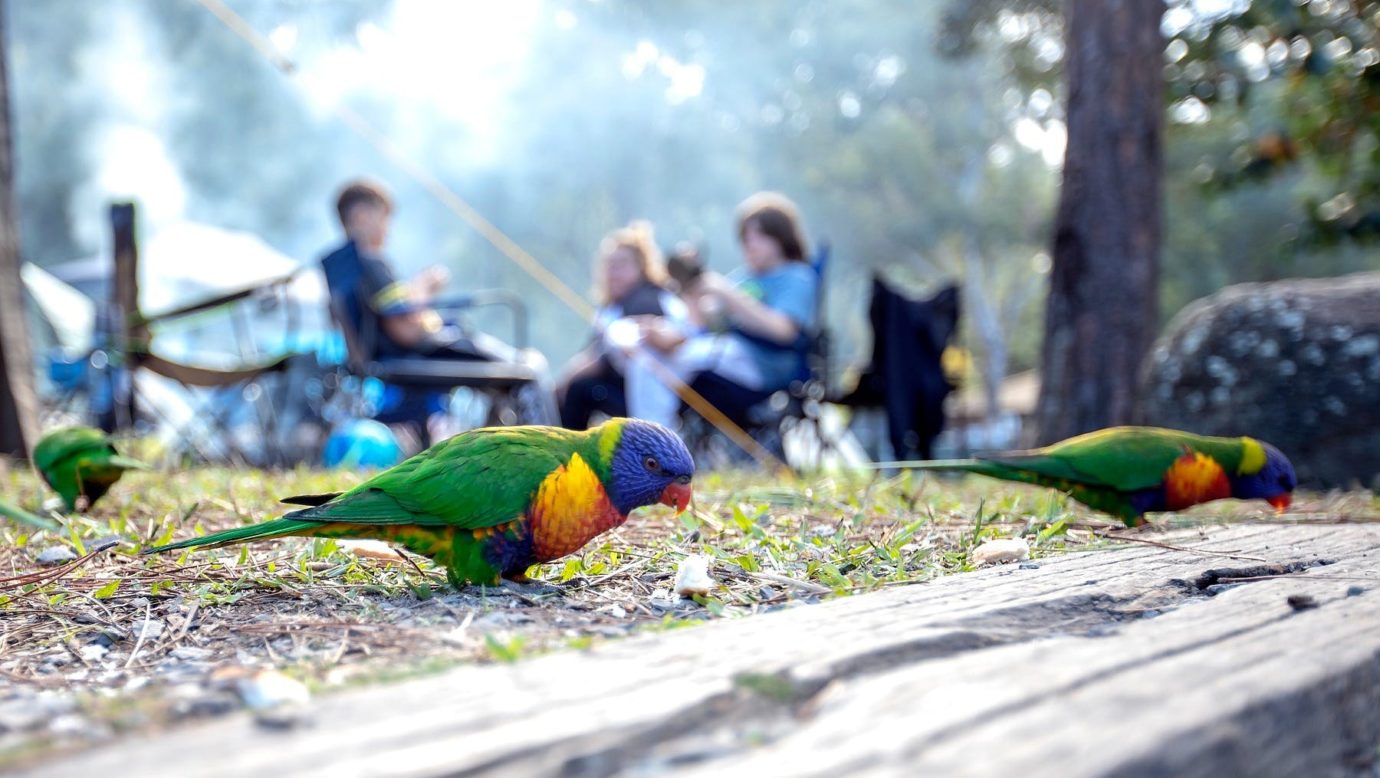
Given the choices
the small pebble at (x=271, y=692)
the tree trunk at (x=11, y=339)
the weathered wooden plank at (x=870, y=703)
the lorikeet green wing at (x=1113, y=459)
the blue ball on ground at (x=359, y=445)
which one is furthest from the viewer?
the blue ball on ground at (x=359, y=445)

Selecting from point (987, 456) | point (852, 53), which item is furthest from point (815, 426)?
point (852, 53)

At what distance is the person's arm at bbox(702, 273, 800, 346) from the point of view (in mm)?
5605

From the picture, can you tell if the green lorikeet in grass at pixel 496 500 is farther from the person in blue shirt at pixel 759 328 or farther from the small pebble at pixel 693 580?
the person in blue shirt at pixel 759 328

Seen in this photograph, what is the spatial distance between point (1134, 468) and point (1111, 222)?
2.85 m

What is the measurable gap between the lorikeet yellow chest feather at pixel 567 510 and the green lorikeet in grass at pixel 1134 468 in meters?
0.96

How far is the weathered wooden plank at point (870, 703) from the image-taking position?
82cm

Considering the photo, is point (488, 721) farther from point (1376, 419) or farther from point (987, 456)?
point (1376, 419)

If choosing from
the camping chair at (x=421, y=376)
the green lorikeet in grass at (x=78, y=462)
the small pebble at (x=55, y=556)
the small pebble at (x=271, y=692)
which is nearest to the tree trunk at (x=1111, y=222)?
the camping chair at (x=421, y=376)

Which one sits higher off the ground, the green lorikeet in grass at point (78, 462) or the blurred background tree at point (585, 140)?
the blurred background tree at point (585, 140)

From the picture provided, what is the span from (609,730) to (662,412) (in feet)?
15.9

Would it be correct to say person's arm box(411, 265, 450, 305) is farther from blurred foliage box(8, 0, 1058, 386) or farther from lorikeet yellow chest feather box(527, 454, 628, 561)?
blurred foliage box(8, 0, 1058, 386)

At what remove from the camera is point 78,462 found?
2.93m

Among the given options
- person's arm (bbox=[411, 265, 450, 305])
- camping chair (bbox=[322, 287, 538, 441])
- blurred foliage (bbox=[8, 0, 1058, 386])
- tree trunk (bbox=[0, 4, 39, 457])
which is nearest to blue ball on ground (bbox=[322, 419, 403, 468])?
camping chair (bbox=[322, 287, 538, 441])

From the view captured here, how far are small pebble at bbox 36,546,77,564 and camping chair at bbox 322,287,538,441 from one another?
116 inches
